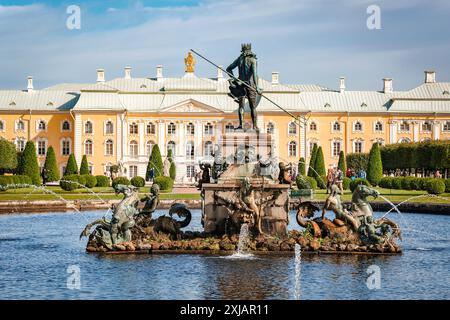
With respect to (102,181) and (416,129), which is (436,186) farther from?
(416,129)

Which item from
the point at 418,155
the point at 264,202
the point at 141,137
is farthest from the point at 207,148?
the point at 264,202

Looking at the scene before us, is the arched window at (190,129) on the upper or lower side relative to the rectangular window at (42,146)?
upper

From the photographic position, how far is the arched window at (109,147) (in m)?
84.1

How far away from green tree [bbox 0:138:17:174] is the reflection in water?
50.1m

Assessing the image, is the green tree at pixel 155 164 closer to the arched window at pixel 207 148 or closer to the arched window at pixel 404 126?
the arched window at pixel 207 148

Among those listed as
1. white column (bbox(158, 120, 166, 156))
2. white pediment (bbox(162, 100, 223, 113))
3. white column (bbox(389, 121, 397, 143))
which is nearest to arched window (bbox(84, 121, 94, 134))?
white column (bbox(158, 120, 166, 156))

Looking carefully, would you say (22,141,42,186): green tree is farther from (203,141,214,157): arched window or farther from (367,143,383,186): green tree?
(203,141,214,157): arched window

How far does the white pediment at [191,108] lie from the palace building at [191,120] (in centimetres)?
9

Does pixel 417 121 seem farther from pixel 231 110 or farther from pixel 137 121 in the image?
pixel 137 121

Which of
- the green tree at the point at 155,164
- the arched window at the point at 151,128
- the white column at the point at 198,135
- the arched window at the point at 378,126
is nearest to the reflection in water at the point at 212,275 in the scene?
the green tree at the point at 155,164

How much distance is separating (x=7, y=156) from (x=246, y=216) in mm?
53753

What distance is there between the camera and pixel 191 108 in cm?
8444

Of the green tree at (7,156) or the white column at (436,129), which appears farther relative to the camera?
the white column at (436,129)

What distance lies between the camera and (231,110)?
85.0 metres
